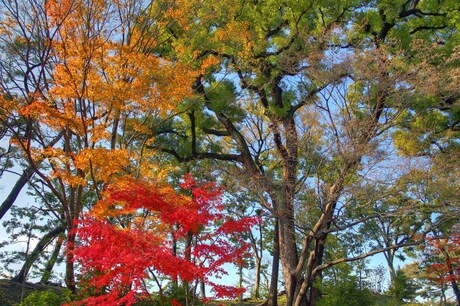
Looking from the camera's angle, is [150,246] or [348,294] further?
[348,294]

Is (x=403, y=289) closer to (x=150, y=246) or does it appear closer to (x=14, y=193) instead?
(x=150, y=246)

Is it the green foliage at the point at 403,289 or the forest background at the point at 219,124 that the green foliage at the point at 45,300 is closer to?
the forest background at the point at 219,124

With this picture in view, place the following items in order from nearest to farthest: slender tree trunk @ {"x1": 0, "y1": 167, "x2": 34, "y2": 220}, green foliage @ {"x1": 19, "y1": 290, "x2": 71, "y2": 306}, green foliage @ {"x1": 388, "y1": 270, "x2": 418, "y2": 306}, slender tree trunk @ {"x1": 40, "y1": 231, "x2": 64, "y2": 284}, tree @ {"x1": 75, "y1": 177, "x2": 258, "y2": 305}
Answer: tree @ {"x1": 75, "y1": 177, "x2": 258, "y2": 305}
green foliage @ {"x1": 19, "y1": 290, "x2": 71, "y2": 306}
slender tree trunk @ {"x1": 40, "y1": 231, "x2": 64, "y2": 284}
slender tree trunk @ {"x1": 0, "y1": 167, "x2": 34, "y2": 220}
green foliage @ {"x1": 388, "y1": 270, "x2": 418, "y2": 306}

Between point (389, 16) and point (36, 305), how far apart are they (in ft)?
36.1

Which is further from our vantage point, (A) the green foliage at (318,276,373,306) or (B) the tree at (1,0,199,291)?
(A) the green foliage at (318,276,373,306)

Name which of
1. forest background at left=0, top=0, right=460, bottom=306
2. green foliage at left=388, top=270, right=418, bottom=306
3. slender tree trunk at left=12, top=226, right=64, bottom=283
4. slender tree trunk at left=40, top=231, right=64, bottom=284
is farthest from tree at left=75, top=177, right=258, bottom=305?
green foliage at left=388, top=270, right=418, bottom=306

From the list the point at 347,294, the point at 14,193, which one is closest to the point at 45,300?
the point at 14,193

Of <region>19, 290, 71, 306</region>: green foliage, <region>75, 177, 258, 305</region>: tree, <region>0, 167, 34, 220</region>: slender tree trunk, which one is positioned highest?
<region>0, 167, 34, 220</region>: slender tree trunk

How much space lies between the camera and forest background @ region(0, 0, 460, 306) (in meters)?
7.10

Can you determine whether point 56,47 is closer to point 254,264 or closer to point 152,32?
point 152,32

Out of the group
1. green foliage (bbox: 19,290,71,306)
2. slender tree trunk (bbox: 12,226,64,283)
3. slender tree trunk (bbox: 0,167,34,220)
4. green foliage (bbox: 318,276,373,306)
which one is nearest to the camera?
green foliage (bbox: 19,290,71,306)

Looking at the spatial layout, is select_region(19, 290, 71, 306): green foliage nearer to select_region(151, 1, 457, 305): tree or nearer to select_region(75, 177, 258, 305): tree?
select_region(75, 177, 258, 305): tree

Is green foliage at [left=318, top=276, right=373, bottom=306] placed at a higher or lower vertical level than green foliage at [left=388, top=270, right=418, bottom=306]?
lower

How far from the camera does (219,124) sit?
13555 mm
